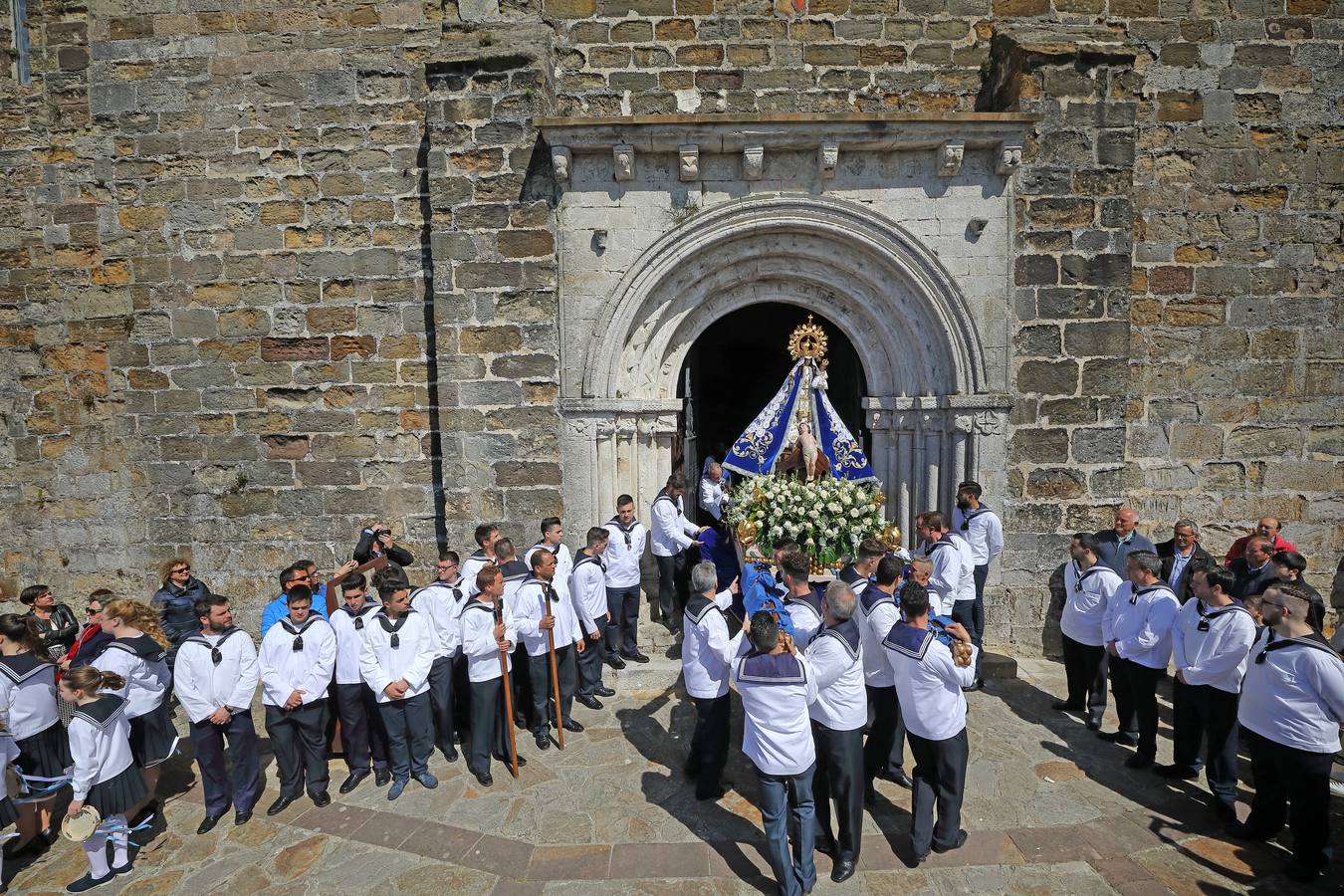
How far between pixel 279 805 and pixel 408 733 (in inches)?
38.8

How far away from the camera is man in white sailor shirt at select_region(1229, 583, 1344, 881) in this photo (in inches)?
155

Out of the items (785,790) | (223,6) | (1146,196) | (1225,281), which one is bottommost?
(785,790)

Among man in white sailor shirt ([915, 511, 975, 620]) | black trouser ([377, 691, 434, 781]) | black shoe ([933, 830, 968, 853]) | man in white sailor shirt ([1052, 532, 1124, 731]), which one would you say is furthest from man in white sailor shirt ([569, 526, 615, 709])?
man in white sailor shirt ([1052, 532, 1124, 731])

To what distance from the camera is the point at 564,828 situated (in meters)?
4.62

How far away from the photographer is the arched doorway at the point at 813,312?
6949 mm

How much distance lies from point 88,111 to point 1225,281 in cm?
1260

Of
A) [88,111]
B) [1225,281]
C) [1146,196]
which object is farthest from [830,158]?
[88,111]

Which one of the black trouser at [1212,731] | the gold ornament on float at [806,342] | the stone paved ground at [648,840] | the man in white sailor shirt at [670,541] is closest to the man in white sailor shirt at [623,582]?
the man in white sailor shirt at [670,541]

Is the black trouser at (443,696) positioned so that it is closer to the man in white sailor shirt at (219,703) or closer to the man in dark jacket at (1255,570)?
the man in white sailor shirt at (219,703)

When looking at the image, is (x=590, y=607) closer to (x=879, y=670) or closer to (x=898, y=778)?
(x=879, y=670)

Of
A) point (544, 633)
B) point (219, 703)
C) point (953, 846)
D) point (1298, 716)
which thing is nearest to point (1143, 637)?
point (1298, 716)

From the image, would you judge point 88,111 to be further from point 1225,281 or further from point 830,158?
point 1225,281

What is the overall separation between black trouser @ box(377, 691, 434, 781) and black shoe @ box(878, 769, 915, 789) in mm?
3509

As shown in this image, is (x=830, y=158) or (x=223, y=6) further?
(x=223, y=6)
